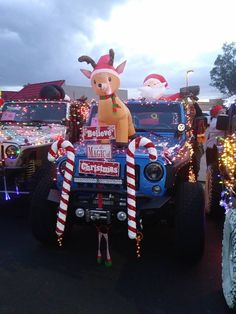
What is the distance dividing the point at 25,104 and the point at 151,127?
10.6 feet

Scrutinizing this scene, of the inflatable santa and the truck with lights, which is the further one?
the inflatable santa

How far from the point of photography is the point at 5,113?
7.72 metres

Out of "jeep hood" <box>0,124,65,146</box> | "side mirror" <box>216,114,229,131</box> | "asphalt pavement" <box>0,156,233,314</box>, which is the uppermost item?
"side mirror" <box>216,114,229,131</box>

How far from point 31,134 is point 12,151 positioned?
2.06 ft

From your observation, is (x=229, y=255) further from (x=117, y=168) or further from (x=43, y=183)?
(x=43, y=183)

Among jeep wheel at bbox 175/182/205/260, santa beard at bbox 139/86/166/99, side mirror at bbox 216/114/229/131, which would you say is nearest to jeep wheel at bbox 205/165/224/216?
side mirror at bbox 216/114/229/131

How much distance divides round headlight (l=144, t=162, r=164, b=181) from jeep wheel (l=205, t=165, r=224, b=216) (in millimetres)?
2041

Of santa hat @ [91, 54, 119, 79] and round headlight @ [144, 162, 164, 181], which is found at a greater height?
santa hat @ [91, 54, 119, 79]

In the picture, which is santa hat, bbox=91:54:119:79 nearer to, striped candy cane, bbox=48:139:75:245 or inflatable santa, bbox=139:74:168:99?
striped candy cane, bbox=48:139:75:245

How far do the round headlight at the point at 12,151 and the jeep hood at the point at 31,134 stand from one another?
9 centimetres

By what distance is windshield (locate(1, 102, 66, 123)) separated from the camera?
754 centimetres

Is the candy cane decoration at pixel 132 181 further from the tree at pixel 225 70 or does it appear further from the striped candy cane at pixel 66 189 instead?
the tree at pixel 225 70

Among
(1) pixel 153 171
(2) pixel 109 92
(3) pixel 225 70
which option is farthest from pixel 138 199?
(3) pixel 225 70

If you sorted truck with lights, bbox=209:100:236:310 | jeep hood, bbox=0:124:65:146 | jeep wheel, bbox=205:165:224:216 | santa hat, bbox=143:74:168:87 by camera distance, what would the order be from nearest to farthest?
truck with lights, bbox=209:100:236:310, jeep wheel, bbox=205:165:224:216, jeep hood, bbox=0:124:65:146, santa hat, bbox=143:74:168:87
